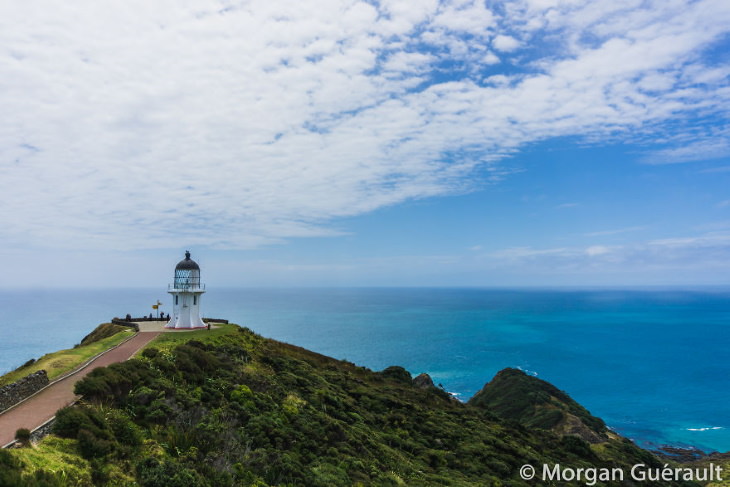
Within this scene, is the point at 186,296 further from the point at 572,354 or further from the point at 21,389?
the point at 572,354

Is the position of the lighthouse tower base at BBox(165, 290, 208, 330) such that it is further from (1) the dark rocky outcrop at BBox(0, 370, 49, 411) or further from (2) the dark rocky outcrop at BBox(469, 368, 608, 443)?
(2) the dark rocky outcrop at BBox(469, 368, 608, 443)

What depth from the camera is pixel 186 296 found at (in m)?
37.4

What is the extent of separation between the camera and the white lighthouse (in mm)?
37219

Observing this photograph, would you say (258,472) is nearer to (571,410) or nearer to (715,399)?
(571,410)

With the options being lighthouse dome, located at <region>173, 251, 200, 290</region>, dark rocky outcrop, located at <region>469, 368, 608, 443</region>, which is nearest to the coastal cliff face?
lighthouse dome, located at <region>173, 251, 200, 290</region>

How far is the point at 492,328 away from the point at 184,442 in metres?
159

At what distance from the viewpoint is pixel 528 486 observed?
70.7 ft

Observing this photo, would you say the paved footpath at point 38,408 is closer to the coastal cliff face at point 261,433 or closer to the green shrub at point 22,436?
the green shrub at point 22,436

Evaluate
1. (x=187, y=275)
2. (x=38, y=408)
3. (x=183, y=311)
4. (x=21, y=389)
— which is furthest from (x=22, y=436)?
(x=187, y=275)

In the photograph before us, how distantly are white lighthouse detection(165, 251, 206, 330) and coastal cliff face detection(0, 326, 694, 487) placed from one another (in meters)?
7.19

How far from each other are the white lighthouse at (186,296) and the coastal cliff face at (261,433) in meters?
7.19

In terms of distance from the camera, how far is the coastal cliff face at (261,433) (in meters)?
12.5

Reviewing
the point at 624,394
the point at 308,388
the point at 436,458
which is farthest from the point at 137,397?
the point at 624,394

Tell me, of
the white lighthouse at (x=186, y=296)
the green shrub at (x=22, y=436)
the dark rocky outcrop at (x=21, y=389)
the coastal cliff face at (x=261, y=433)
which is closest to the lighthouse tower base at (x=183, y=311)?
the white lighthouse at (x=186, y=296)
